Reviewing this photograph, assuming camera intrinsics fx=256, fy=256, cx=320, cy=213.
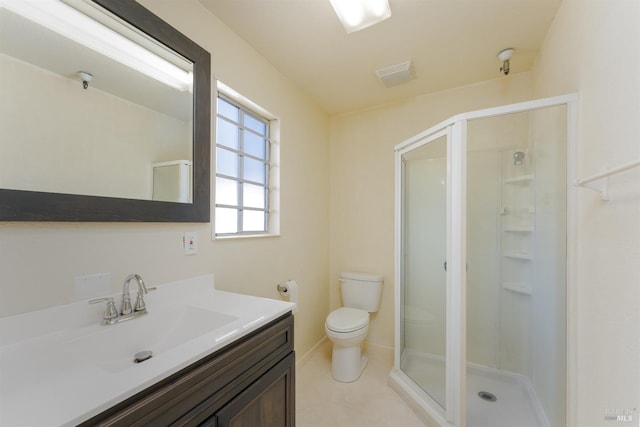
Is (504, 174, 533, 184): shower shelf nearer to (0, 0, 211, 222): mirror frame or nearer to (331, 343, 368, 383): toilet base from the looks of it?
(331, 343, 368, 383): toilet base

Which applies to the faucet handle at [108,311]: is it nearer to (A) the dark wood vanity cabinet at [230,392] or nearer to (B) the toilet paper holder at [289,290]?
(A) the dark wood vanity cabinet at [230,392]

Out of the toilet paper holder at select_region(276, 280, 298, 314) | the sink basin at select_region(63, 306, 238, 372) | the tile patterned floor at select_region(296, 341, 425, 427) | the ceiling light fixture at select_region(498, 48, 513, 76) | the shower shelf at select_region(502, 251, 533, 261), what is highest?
the ceiling light fixture at select_region(498, 48, 513, 76)

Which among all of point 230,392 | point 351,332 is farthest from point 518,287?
point 230,392

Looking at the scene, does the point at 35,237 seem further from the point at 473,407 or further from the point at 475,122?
the point at 473,407

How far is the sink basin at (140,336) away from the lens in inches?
33.7

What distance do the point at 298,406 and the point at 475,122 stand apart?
213 cm

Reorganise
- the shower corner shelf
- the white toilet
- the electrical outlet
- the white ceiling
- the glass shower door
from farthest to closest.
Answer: the white toilet < the shower corner shelf < the glass shower door < the white ceiling < the electrical outlet

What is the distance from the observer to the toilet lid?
6.37 ft

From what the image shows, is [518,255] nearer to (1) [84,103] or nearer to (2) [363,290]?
(2) [363,290]

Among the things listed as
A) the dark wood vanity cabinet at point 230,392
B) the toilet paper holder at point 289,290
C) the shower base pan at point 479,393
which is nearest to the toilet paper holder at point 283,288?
the toilet paper holder at point 289,290

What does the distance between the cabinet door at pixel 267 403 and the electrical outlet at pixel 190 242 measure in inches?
27.6

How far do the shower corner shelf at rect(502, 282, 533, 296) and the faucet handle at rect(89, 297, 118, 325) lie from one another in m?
2.35

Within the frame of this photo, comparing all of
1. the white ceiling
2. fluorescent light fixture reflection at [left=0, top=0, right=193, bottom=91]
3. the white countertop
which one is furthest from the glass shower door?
fluorescent light fixture reflection at [left=0, top=0, right=193, bottom=91]

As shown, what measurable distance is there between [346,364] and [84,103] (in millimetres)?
2195
